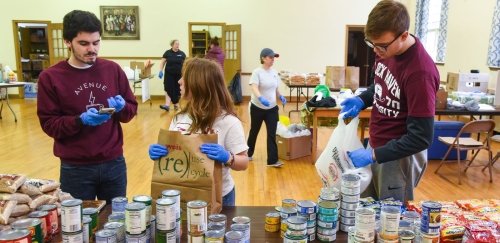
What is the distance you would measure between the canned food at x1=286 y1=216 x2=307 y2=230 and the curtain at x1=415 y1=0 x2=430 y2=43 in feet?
29.9

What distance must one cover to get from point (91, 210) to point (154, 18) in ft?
31.4

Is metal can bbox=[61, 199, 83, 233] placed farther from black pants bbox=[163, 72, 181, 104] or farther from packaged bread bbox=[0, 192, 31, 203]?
black pants bbox=[163, 72, 181, 104]

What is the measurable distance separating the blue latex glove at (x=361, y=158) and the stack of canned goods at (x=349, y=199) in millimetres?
600

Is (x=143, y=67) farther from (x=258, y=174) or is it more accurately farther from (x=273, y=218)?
(x=273, y=218)

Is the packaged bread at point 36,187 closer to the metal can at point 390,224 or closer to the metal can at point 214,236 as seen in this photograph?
the metal can at point 214,236

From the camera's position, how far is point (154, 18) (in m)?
10.2

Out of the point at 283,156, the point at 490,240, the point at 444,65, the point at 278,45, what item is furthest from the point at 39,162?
the point at 444,65

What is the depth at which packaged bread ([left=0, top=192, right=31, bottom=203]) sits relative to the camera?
1.25m

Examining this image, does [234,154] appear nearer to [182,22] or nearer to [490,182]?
[490,182]

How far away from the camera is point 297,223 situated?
117 centimetres

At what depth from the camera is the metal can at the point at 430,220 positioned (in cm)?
117

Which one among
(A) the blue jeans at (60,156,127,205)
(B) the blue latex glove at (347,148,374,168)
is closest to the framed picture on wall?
(A) the blue jeans at (60,156,127,205)

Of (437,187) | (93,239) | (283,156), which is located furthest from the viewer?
(283,156)

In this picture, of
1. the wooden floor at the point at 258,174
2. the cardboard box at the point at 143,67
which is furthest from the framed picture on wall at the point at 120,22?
the wooden floor at the point at 258,174
